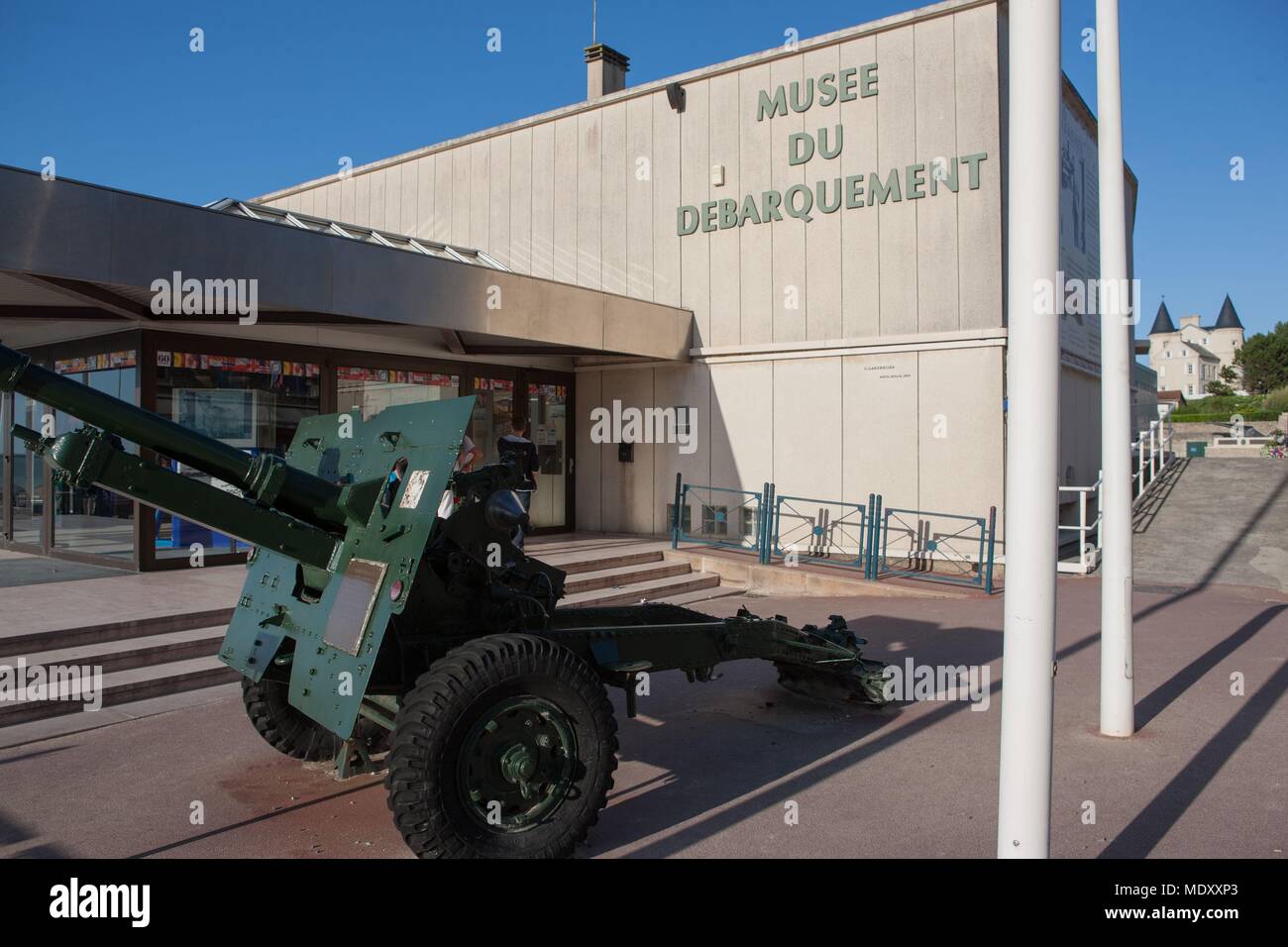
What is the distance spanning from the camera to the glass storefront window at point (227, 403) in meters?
10.5

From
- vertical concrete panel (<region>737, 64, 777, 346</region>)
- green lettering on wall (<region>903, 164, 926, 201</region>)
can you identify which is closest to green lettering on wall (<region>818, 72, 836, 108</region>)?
vertical concrete panel (<region>737, 64, 777, 346</region>)

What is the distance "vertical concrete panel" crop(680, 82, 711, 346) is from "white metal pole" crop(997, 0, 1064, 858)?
1185cm

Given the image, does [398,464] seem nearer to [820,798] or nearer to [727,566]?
[820,798]

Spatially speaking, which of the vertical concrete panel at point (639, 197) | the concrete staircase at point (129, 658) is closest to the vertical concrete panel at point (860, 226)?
the vertical concrete panel at point (639, 197)

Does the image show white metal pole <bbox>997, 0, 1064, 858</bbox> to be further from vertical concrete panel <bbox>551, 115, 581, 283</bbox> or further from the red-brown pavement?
vertical concrete panel <bbox>551, 115, 581, 283</bbox>

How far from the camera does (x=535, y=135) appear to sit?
17.0 meters

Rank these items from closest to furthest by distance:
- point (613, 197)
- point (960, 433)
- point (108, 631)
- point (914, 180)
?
point (108, 631) < point (960, 433) < point (914, 180) < point (613, 197)

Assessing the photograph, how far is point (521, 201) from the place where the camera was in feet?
56.5

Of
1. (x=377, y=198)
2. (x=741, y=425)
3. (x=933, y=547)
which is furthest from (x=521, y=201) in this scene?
(x=933, y=547)

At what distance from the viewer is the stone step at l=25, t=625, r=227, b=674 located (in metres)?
6.83

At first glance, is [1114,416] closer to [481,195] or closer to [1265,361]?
[481,195]

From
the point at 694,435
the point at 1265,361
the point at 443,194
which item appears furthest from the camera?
the point at 1265,361

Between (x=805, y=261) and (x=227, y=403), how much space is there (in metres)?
8.20
